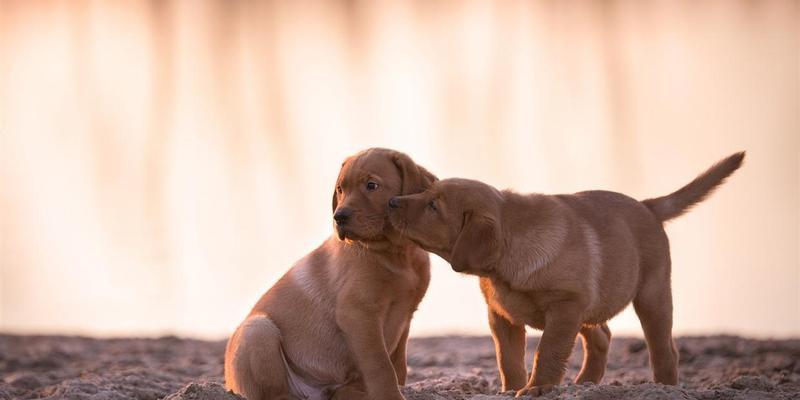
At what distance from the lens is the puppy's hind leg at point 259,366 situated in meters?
7.22

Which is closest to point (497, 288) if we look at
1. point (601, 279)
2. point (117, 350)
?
point (601, 279)

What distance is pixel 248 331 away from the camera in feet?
24.1

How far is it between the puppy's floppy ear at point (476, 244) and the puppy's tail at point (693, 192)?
6.45 ft

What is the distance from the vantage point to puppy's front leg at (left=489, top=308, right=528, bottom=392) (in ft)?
25.8

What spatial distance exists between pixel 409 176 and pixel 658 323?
233cm

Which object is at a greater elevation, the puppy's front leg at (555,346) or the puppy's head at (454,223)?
the puppy's head at (454,223)

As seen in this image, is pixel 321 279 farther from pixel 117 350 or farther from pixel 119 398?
pixel 117 350

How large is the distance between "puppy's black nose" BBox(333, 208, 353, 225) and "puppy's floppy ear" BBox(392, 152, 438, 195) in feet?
1.65

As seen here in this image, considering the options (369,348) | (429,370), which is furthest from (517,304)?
(429,370)

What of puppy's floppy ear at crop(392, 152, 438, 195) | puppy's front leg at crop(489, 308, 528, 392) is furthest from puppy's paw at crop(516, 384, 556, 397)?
puppy's floppy ear at crop(392, 152, 438, 195)

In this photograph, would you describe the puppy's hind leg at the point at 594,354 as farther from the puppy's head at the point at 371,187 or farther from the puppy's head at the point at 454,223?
the puppy's head at the point at 371,187

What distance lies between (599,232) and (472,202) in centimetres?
115

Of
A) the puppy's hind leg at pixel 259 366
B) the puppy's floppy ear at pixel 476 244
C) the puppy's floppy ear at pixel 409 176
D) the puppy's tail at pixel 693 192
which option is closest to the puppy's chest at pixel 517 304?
the puppy's floppy ear at pixel 476 244

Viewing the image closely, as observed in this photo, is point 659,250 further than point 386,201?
Yes
